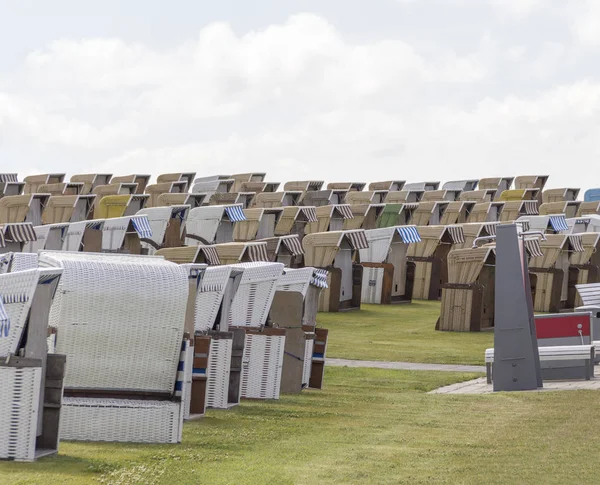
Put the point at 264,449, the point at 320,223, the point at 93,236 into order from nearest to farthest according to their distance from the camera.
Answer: the point at 264,449 → the point at 93,236 → the point at 320,223

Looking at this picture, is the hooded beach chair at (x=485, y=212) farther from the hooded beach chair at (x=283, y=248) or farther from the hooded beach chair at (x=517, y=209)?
the hooded beach chair at (x=283, y=248)

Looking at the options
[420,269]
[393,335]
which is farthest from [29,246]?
[420,269]

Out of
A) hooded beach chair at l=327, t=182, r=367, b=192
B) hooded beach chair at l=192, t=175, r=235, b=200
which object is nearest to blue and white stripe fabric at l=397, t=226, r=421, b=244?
hooded beach chair at l=192, t=175, r=235, b=200

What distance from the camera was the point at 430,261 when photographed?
41.7 meters

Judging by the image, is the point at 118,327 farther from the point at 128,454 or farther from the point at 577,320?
the point at 577,320

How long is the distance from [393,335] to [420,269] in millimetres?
10866

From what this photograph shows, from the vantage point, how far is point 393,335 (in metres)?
31.3

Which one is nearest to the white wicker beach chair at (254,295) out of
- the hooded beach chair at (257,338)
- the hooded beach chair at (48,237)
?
the hooded beach chair at (257,338)

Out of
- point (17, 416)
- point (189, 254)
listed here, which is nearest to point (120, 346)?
point (17, 416)

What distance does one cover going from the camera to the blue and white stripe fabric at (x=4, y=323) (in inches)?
445

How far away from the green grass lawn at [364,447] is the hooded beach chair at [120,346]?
0.37m

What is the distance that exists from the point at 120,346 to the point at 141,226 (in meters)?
23.8

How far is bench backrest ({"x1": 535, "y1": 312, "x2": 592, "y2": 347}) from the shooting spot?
23.7 m

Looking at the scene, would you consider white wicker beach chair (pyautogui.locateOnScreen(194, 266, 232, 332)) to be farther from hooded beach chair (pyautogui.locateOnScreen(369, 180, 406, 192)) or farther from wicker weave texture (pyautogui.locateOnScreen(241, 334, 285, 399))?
hooded beach chair (pyautogui.locateOnScreen(369, 180, 406, 192))
